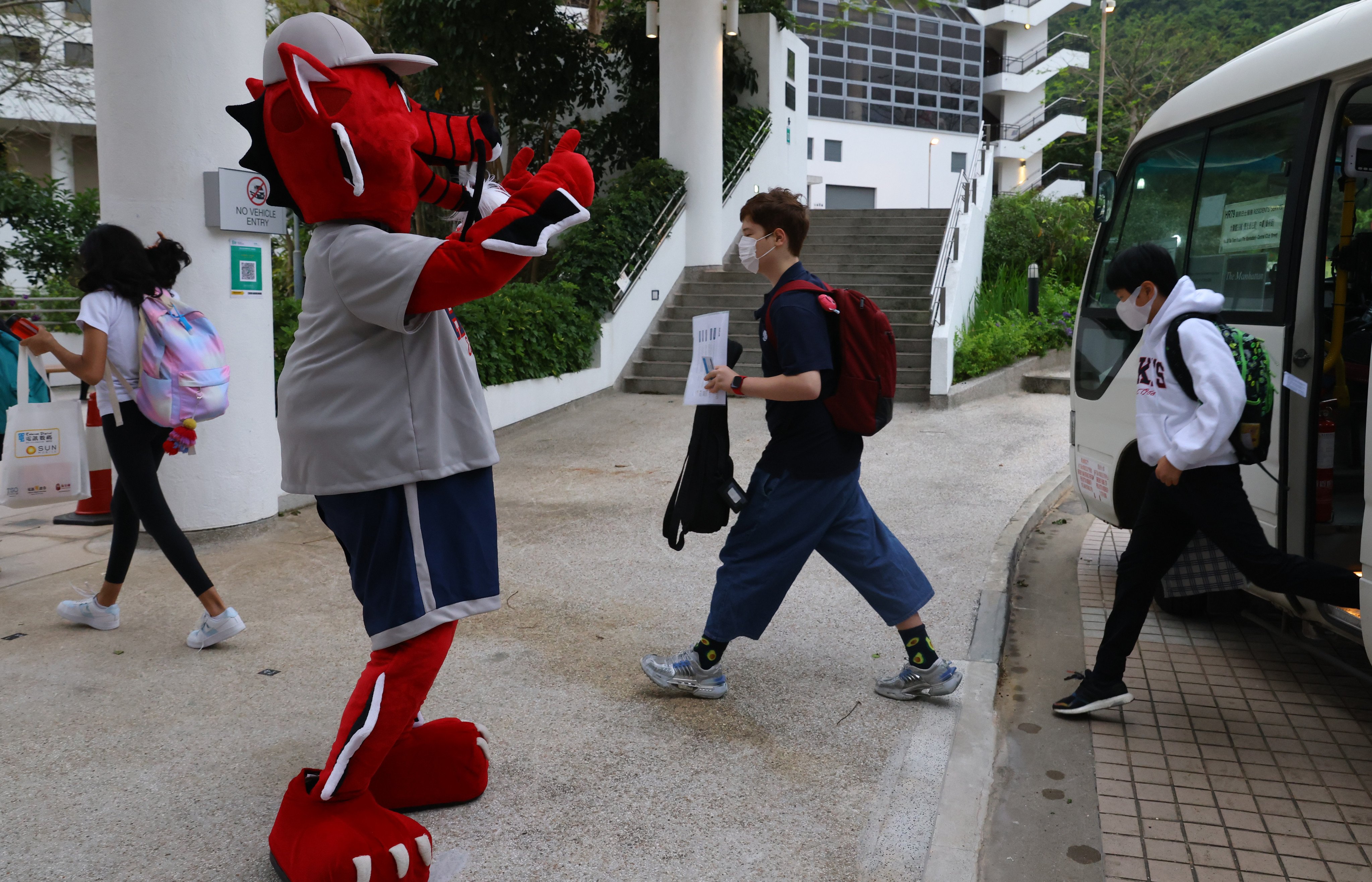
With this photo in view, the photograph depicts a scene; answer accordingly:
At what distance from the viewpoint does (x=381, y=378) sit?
2699mm

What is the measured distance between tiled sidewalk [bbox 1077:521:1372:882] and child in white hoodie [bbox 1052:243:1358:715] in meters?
0.35

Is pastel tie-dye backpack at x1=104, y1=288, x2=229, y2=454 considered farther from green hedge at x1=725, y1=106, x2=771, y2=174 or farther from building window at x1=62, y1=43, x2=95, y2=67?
building window at x1=62, y1=43, x2=95, y2=67

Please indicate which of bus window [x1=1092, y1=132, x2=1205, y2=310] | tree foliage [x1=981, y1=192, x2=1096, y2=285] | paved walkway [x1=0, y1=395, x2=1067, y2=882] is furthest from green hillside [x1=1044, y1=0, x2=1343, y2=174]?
paved walkway [x1=0, y1=395, x2=1067, y2=882]

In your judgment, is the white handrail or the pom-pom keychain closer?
the pom-pom keychain

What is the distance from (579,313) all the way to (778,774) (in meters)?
9.10

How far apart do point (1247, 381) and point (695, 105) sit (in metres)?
12.2

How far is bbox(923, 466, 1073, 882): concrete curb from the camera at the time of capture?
3.00m

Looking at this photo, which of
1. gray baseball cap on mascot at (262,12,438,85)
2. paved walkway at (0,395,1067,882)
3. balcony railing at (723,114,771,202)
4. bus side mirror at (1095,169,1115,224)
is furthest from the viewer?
balcony railing at (723,114,771,202)

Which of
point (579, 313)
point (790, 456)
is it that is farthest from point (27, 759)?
point (579, 313)

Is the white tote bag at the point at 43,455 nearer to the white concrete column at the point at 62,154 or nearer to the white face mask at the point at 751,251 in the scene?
the white face mask at the point at 751,251

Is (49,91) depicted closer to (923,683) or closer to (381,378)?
(381,378)

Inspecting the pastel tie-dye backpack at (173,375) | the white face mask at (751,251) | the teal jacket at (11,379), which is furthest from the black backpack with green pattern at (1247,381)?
the teal jacket at (11,379)

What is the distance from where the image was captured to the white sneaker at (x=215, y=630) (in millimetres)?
4457

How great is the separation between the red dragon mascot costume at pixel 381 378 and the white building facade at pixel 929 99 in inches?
Answer: 1202
